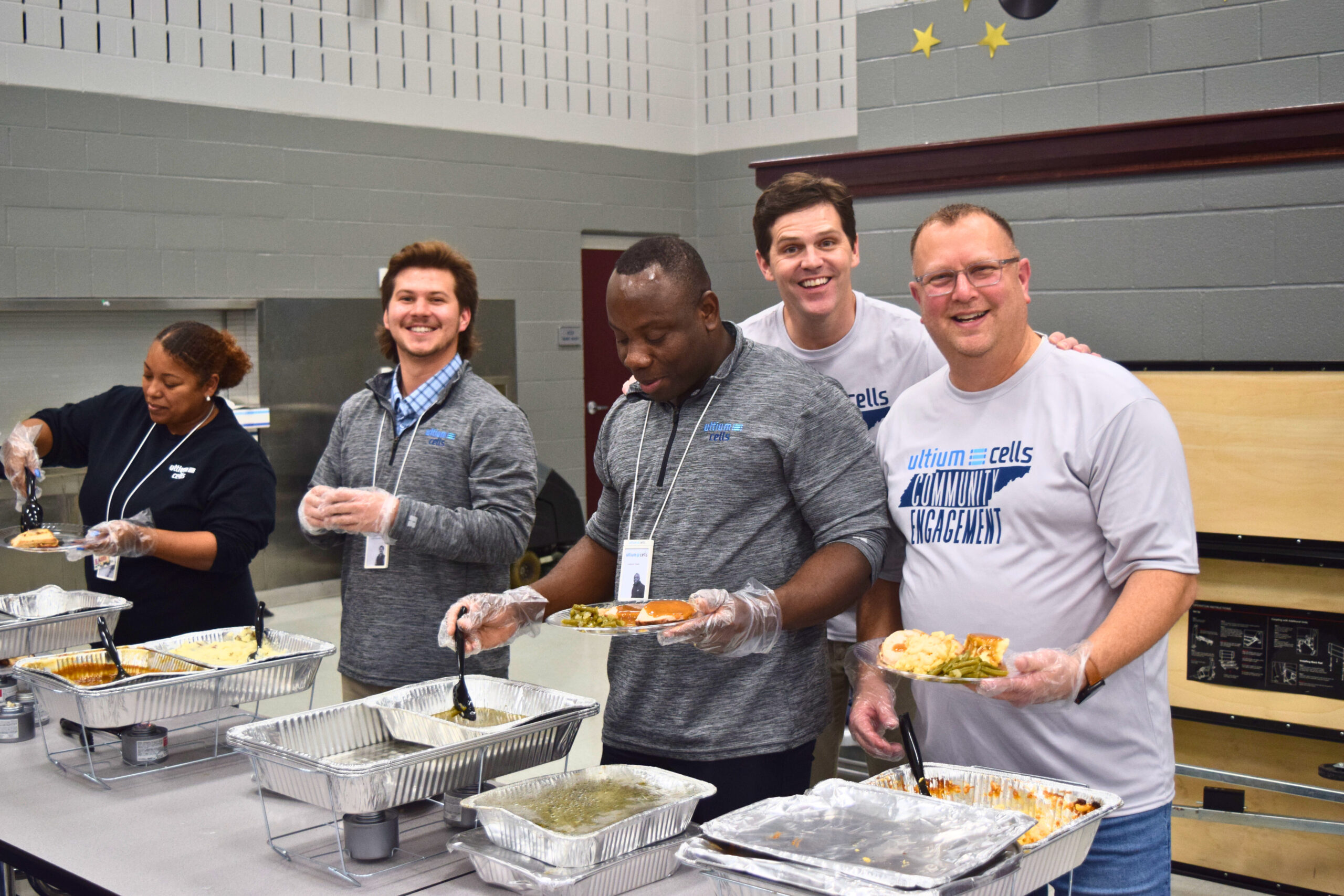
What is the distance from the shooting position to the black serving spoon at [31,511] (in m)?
3.02

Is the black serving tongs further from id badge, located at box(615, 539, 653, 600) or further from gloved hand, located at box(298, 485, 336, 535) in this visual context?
gloved hand, located at box(298, 485, 336, 535)

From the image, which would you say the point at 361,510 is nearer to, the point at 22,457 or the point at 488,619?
the point at 488,619

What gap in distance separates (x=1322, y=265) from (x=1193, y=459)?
2.41 feet

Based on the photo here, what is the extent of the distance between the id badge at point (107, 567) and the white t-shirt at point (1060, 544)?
1914 millimetres

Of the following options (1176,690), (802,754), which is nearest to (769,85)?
(1176,690)

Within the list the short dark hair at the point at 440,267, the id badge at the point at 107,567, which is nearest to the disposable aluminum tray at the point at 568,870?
the short dark hair at the point at 440,267

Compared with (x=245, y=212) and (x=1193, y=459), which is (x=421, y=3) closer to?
(x=245, y=212)

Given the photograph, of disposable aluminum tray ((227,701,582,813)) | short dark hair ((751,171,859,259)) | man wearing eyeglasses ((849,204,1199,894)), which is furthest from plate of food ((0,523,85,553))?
man wearing eyeglasses ((849,204,1199,894))

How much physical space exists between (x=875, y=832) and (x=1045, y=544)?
1.68 feet

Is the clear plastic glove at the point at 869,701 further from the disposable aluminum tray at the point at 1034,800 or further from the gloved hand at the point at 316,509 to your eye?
the gloved hand at the point at 316,509

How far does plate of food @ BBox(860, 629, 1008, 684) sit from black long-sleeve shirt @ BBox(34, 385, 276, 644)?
1647mm

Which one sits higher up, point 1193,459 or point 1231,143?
point 1231,143

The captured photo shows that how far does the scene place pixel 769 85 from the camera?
25.8ft

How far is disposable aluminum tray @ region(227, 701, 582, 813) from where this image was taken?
1617 mm
